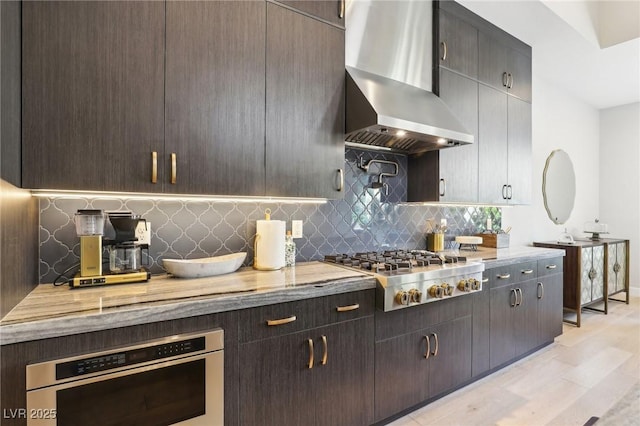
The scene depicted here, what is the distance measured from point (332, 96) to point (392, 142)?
699 mm

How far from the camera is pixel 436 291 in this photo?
74.4 inches

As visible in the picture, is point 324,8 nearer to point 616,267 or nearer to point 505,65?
point 505,65

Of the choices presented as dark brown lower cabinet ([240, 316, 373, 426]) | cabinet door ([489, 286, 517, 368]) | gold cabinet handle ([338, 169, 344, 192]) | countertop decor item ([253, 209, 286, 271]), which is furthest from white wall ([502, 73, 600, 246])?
countertop decor item ([253, 209, 286, 271])

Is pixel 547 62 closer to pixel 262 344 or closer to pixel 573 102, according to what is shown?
pixel 573 102

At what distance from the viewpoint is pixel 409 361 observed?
1872mm

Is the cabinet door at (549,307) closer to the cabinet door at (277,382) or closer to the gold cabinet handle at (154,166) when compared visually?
the cabinet door at (277,382)

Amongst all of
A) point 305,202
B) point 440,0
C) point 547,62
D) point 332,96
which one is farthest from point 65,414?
point 547,62

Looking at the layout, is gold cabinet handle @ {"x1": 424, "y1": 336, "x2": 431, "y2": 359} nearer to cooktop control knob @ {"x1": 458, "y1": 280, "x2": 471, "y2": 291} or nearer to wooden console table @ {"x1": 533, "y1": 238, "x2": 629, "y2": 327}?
cooktop control knob @ {"x1": 458, "y1": 280, "x2": 471, "y2": 291}

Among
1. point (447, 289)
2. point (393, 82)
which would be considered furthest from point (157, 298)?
point (393, 82)

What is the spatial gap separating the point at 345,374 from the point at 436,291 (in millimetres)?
714

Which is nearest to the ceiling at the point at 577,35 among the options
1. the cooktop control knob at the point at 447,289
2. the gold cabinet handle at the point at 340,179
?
the gold cabinet handle at the point at 340,179

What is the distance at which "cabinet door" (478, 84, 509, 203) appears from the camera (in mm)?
2758

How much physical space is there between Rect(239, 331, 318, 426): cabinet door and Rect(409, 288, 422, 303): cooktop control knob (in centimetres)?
64

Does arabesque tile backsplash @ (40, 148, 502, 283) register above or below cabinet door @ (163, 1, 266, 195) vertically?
below
